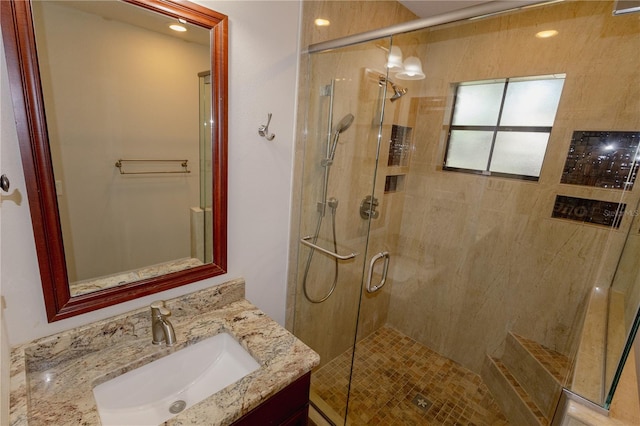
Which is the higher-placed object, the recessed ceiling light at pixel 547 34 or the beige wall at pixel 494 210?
the recessed ceiling light at pixel 547 34

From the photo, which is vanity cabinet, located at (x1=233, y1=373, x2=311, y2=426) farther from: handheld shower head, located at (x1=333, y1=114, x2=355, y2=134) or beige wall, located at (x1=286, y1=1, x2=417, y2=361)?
handheld shower head, located at (x1=333, y1=114, x2=355, y2=134)

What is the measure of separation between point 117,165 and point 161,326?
0.62 meters

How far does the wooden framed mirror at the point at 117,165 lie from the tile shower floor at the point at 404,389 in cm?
130

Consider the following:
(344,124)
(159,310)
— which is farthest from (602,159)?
(159,310)

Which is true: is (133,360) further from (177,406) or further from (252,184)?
(252,184)

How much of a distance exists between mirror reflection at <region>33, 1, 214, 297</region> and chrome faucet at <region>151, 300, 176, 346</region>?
156 mm

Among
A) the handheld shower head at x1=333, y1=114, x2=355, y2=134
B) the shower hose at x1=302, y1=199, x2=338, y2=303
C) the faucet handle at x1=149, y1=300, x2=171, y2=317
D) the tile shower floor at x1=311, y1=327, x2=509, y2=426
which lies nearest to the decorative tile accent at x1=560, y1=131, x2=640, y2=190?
the handheld shower head at x1=333, y1=114, x2=355, y2=134

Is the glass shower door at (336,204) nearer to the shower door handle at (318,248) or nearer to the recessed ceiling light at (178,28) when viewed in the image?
the shower door handle at (318,248)

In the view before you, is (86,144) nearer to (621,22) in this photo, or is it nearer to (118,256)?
(118,256)

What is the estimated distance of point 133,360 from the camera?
38.9 inches

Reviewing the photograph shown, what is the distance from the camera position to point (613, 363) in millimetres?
954

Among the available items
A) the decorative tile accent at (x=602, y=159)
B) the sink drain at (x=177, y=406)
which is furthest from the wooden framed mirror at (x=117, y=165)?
the decorative tile accent at (x=602, y=159)

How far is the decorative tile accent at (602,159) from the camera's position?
5.30 ft

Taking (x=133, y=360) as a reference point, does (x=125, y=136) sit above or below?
above
